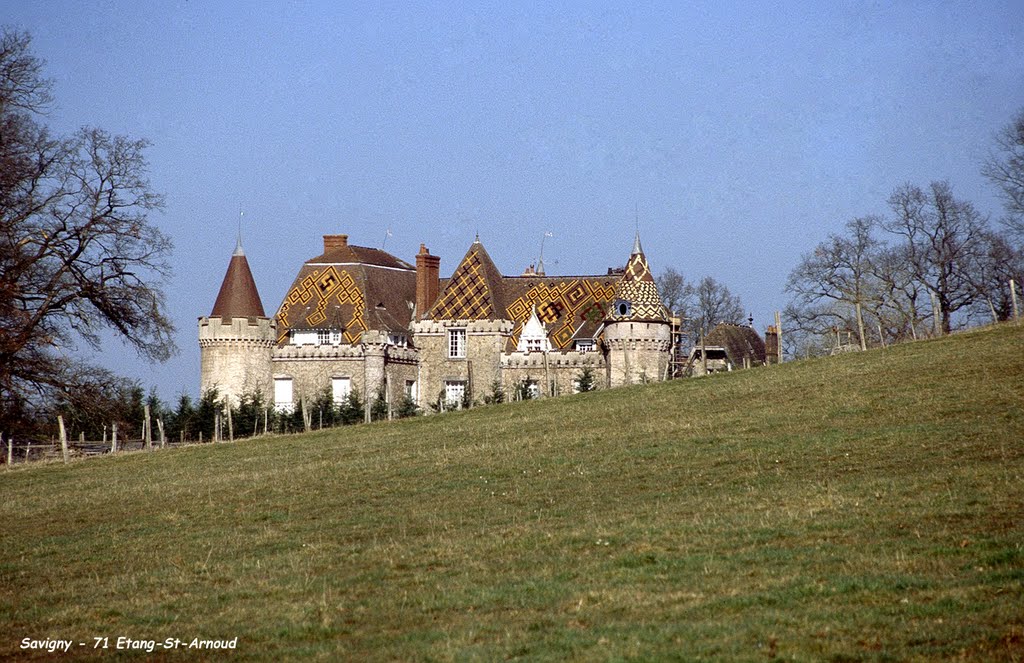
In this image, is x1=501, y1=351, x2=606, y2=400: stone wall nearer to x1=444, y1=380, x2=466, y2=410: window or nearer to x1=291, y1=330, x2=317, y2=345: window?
x1=444, y1=380, x2=466, y2=410: window

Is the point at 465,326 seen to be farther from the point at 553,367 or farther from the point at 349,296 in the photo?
the point at 349,296

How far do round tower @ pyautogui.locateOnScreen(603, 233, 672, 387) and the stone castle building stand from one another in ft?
0.16

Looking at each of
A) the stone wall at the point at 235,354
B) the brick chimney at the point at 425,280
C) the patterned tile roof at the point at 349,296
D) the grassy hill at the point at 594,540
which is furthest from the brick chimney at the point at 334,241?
the grassy hill at the point at 594,540

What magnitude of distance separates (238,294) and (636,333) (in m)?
20.2

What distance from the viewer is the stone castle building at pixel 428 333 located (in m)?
67.3

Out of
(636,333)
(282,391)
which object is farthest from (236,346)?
(636,333)

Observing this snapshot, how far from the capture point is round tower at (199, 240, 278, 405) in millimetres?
67125

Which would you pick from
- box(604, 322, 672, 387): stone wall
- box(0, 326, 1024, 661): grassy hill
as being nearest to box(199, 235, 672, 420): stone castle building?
box(604, 322, 672, 387): stone wall

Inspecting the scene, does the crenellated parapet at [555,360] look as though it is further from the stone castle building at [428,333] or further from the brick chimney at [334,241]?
the brick chimney at [334,241]

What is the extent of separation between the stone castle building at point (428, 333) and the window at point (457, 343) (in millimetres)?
52

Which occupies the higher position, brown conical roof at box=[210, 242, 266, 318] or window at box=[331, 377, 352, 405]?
brown conical roof at box=[210, 242, 266, 318]

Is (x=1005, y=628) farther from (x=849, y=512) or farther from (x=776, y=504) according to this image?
(x=776, y=504)

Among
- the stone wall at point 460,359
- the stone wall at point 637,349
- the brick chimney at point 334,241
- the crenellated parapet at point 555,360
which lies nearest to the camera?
the stone wall at point 637,349

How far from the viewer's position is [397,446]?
34688 mm
